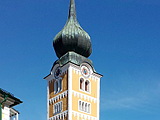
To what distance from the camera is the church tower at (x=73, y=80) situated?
38.0 meters

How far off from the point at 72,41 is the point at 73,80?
4.72 meters

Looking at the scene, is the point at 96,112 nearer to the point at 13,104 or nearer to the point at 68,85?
the point at 68,85

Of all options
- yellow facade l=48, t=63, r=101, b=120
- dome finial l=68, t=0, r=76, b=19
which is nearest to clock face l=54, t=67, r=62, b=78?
yellow facade l=48, t=63, r=101, b=120

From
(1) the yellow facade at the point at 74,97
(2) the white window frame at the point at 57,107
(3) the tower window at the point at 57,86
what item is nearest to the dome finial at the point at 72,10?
(1) the yellow facade at the point at 74,97

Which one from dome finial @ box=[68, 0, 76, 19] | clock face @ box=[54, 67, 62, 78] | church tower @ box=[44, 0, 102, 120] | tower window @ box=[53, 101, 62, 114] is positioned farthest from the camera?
dome finial @ box=[68, 0, 76, 19]

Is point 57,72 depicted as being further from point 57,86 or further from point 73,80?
point 73,80

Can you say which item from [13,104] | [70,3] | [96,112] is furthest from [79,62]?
[13,104]

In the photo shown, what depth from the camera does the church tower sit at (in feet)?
125

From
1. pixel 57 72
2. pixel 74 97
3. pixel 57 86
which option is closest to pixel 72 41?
pixel 57 72

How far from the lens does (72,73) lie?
3881 centimetres

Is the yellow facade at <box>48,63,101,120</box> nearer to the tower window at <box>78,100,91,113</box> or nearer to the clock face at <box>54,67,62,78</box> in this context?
the tower window at <box>78,100,91,113</box>

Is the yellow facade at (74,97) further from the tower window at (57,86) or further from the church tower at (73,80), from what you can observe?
the tower window at (57,86)

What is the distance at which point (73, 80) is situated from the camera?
3853cm

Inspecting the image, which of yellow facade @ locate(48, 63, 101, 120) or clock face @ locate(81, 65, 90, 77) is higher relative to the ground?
clock face @ locate(81, 65, 90, 77)
